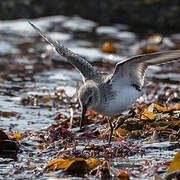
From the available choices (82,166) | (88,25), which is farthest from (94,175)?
(88,25)

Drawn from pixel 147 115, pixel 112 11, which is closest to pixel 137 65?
pixel 147 115

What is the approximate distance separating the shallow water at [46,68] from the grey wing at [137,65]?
86 centimetres

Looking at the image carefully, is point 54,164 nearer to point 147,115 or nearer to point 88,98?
point 88,98

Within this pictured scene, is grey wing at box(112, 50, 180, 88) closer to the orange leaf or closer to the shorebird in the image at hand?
the shorebird

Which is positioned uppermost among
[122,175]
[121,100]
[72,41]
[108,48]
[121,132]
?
[72,41]

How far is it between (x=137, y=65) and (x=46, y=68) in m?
5.02

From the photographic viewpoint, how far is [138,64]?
5.23 metres

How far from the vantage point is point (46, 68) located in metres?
10.0

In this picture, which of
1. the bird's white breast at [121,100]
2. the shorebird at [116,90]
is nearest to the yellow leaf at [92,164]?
the shorebird at [116,90]

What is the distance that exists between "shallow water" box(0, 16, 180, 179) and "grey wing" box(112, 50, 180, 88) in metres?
0.86

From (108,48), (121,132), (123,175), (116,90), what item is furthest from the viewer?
(108,48)

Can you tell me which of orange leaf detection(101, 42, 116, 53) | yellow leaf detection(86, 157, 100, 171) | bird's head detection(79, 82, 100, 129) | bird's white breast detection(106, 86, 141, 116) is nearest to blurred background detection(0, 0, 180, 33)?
orange leaf detection(101, 42, 116, 53)

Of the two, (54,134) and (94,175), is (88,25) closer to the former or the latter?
(54,134)

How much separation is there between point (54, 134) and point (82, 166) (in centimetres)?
130
